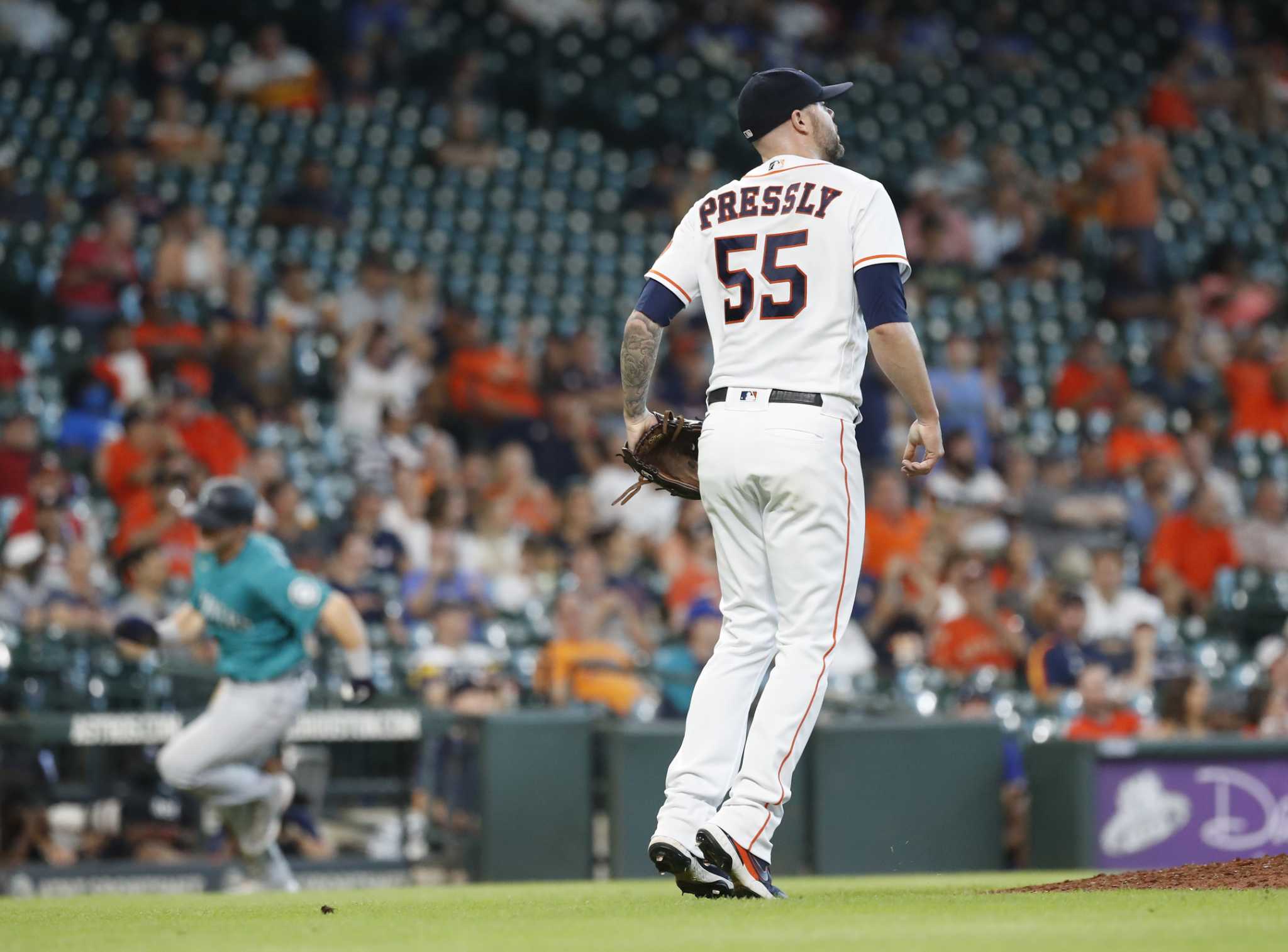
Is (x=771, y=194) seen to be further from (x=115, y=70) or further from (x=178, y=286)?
(x=115, y=70)

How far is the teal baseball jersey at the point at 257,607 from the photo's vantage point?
708 centimetres

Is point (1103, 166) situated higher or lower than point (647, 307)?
higher

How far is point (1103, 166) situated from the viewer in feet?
52.5

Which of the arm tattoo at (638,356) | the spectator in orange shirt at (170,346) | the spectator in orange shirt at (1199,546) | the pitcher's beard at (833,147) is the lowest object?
the spectator in orange shirt at (1199,546)

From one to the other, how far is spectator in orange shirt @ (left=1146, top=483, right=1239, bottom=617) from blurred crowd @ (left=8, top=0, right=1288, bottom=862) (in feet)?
0.07

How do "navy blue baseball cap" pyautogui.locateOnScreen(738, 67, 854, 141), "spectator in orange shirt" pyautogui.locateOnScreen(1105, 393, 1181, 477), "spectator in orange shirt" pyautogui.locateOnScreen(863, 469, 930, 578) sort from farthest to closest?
"spectator in orange shirt" pyautogui.locateOnScreen(1105, 393, 1181, 477) → "spectator in orange shirt" pyautogui.locateOnScreen(863, 469, 930, 578) → "navy blue baseball cap" pyautogui.locateOnScreen(738, 67, 854, 141)

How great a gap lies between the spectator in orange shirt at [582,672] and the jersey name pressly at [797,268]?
4876mm

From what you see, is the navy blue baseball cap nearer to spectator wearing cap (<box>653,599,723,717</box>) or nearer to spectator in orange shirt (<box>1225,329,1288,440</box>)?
spectator wearing cap (<box>653,599,723,717</box>)

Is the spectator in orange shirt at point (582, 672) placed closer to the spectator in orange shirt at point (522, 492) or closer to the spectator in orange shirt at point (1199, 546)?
the spectator in orange shirt at point (522, 492)

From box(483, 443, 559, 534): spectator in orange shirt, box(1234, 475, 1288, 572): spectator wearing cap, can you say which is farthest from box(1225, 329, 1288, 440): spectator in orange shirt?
box(483, 443, 559, 534): spectator in orange shirt

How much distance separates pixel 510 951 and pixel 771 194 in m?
2.11

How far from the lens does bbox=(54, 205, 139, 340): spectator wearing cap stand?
38.7ft

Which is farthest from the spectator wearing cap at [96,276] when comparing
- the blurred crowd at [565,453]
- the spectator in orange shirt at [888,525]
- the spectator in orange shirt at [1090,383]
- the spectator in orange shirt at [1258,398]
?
the spectator in orange shirt at [1258,398]

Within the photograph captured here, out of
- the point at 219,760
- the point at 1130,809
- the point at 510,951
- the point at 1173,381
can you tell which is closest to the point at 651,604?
the point at 1130,809
